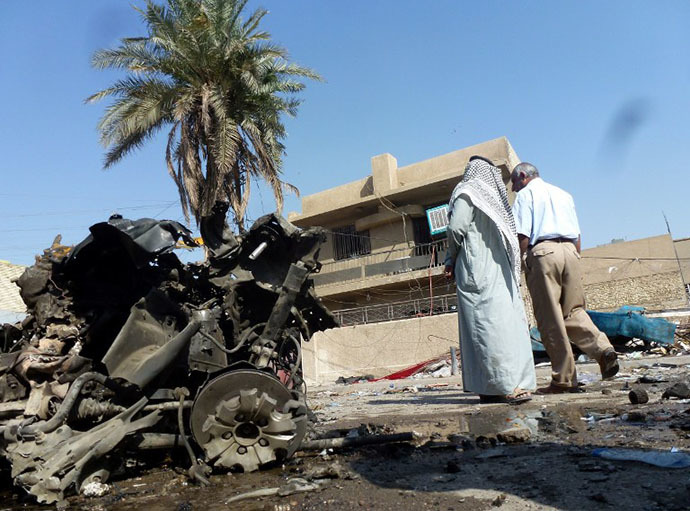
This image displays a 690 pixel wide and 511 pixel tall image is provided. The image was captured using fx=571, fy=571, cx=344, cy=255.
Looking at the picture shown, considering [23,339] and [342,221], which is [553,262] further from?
[342,221]

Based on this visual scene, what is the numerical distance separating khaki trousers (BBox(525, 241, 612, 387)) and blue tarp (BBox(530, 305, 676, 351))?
7.41 m

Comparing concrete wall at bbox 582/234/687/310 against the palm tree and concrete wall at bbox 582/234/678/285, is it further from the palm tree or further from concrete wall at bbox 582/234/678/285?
the palm tree

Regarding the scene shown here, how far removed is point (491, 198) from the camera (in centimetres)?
518

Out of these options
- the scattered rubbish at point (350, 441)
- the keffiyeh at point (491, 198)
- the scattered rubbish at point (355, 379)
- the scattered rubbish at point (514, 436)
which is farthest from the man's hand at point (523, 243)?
the scattered rubbish at point (355, 379)

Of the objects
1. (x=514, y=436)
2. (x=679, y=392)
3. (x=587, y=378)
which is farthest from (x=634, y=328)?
(x=514, y=436)

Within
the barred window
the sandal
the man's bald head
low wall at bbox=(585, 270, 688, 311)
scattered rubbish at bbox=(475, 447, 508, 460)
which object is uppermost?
the barred window

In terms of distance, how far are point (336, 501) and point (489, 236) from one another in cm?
338

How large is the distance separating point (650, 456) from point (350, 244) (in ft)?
78.2

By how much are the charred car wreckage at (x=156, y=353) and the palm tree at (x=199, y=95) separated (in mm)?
12702

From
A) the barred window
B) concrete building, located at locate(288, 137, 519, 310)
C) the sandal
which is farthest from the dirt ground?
the barred window

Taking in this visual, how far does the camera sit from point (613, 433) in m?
2.89

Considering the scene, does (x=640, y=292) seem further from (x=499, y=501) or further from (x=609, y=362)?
(x=499, y=501)

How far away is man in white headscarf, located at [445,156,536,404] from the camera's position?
4656 mm

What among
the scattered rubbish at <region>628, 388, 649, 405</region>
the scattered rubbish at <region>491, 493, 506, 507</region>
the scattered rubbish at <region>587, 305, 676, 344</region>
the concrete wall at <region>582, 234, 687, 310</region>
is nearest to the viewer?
the scattered rubbish at <region>491, 493, 506, 507</region>
